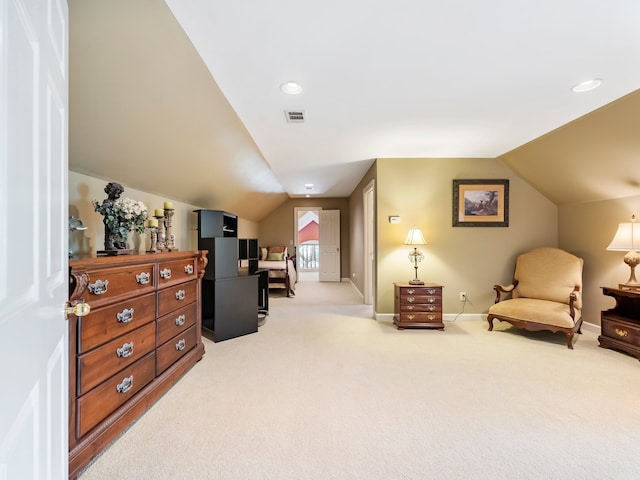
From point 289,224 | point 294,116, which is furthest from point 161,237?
point 289,224

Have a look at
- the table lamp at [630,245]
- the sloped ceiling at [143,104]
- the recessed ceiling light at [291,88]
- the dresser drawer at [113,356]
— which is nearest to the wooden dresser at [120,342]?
the dresser drawer at [113,356]

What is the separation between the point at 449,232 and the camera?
13.6ft

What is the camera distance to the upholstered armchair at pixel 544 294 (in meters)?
3.16

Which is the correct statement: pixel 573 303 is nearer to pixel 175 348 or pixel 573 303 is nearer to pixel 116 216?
pixel 175 348

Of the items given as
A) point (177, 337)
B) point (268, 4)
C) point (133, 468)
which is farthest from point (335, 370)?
point (268, 4)

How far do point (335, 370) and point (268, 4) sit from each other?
2648mm

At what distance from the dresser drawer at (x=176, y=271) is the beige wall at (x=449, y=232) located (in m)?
2.54

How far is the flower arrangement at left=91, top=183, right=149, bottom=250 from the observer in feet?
6.50

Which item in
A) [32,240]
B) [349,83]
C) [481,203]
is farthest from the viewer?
[481,203]

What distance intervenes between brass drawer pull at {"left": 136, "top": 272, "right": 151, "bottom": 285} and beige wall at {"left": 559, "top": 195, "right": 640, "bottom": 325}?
4.86m

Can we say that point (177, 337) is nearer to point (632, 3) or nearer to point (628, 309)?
point (632, 3)

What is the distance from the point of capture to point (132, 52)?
1.65 meters

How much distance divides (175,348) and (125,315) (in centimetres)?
70

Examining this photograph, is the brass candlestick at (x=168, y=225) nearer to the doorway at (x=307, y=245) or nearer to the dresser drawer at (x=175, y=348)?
the dresser drawer at (x=175, y=348)
